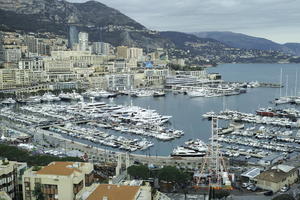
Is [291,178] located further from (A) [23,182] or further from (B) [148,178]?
(A) [23,182]

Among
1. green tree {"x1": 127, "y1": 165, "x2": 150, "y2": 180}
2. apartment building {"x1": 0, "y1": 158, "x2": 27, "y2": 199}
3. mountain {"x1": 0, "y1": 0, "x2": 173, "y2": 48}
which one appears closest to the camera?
apartment building {"x1": 0, "y1": 158, "x2": 27, "y2": 199}

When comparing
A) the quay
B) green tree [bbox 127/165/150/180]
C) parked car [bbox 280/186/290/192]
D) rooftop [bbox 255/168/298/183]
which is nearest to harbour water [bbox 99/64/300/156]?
the quay

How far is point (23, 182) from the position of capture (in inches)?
299

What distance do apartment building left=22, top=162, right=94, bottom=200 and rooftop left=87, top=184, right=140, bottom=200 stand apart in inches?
20.5

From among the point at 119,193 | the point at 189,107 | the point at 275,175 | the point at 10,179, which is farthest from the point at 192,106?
the point at 119,193

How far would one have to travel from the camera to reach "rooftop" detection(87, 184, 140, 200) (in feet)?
21.1

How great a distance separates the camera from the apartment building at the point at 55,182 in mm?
7227

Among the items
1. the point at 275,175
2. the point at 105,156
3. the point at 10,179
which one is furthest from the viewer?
the point at 105,156

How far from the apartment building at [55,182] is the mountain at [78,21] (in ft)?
199

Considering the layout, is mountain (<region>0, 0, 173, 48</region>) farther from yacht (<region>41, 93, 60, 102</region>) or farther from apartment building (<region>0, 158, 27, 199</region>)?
apartment building (<region>0, 158, 27, 199</region>)

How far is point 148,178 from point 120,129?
10.2m

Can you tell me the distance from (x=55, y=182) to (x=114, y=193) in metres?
1.39

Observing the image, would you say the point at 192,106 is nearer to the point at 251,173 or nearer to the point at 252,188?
the point at 251,173

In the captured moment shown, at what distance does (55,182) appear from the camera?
23.8 ft
